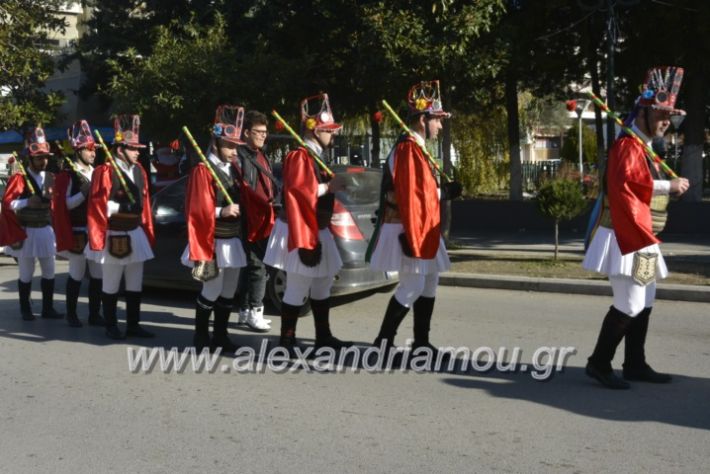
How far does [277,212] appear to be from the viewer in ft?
25.5

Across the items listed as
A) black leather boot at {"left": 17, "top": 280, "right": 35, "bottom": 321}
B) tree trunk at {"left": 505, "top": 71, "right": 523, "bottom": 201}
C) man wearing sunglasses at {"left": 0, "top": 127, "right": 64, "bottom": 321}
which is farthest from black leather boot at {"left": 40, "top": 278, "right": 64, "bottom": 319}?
tree trunk at {"left": 505, "top": 71, "right": 523, "bottom": 201}

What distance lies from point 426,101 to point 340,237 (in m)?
2.45

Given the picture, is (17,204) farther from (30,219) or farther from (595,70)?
(595,70)

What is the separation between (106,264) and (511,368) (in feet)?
11.7

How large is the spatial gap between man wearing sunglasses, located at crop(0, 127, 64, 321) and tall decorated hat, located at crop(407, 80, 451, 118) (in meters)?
4.17

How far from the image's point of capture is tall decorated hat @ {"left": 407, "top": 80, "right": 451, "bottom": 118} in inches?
260

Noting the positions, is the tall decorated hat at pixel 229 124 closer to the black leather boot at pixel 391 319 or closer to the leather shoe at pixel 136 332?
the black leather boot at pixel 391 319

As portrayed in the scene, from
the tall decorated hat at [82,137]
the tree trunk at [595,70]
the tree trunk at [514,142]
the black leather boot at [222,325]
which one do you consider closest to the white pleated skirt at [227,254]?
the black leather boot at [222,325]

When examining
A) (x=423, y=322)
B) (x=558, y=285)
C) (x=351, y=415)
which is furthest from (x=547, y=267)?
(x=351, y=415)

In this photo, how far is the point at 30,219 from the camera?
9.13m

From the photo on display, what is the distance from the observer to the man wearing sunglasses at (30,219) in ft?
29.9

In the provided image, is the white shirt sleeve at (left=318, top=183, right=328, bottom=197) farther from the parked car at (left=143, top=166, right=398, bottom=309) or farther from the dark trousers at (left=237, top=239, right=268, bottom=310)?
the dark trousers at (left=237, top=239, right=268, bottom=310)

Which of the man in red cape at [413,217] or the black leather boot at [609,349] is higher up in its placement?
the man in red cape at [413,217]

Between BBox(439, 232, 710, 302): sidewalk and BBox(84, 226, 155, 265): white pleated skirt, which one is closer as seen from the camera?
BBox(84, 226, 155, 265): white pleated skirt
